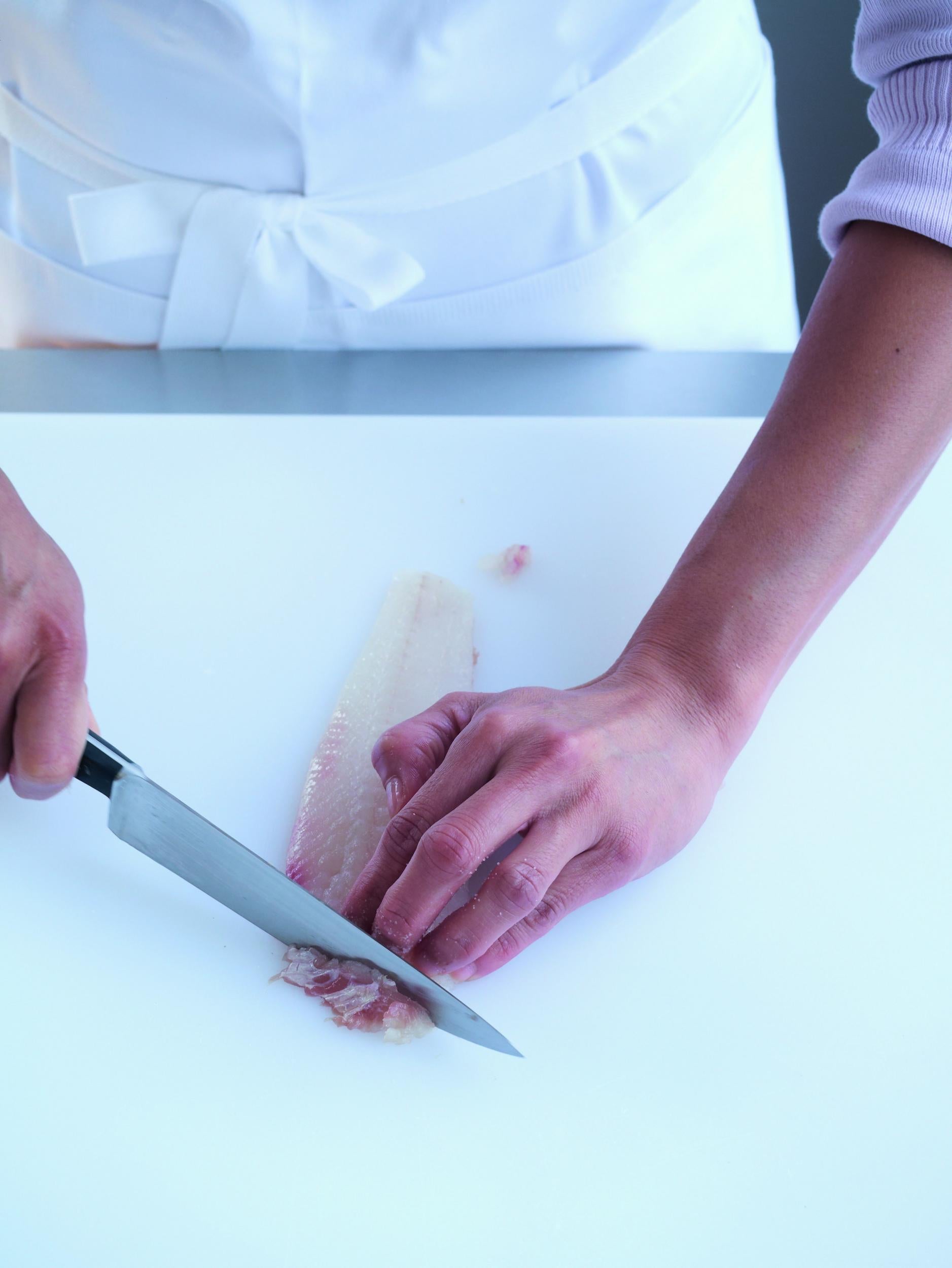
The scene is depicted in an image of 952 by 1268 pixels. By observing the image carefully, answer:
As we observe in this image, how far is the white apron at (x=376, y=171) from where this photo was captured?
122 cm

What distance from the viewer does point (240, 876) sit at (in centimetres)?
83

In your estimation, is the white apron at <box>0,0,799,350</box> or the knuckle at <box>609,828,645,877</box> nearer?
the knuckle at <box>609,828,645,877</box>

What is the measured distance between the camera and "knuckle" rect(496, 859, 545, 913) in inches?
32.3

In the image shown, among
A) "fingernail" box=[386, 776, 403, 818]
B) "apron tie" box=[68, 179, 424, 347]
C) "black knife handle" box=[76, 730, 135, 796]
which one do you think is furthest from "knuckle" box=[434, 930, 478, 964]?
"apron tie" box=[68, 179, 424, 347]

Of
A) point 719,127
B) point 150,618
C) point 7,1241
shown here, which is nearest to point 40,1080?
point 7,1241

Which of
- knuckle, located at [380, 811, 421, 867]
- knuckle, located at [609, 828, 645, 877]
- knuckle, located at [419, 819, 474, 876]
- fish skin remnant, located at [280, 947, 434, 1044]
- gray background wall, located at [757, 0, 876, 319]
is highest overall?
gray background wall, located at [757, 0, 876, 319]

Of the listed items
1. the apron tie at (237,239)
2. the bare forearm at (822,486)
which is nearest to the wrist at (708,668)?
the bare forearm at (822,486)

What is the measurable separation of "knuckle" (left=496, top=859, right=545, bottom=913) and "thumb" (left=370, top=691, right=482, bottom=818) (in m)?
0.13

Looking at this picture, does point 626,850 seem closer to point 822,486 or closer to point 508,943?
point 508,943

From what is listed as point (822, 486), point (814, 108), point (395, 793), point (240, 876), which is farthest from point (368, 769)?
point (814, 108)

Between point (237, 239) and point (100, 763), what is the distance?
31.6 inches

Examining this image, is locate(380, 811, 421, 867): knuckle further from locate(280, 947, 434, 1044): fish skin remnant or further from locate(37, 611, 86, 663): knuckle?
locate(37, 611, 86, 663): knuckle

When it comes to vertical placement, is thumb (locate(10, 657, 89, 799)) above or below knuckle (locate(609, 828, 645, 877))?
below

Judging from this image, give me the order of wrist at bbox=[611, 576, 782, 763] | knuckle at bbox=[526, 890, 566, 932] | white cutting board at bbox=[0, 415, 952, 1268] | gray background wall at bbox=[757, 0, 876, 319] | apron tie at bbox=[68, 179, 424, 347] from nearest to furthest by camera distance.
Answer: white cutting board at bbox=[0, 415, 952, 1268] < knuckle at bbox=[526, 890, 566, 932] < wrist at bbox=[611, 576, 782, 763] < apron tie at bbox=[68, 179, 424, 347] < gray background wall at bbox=[757, 0, 876, 319]
